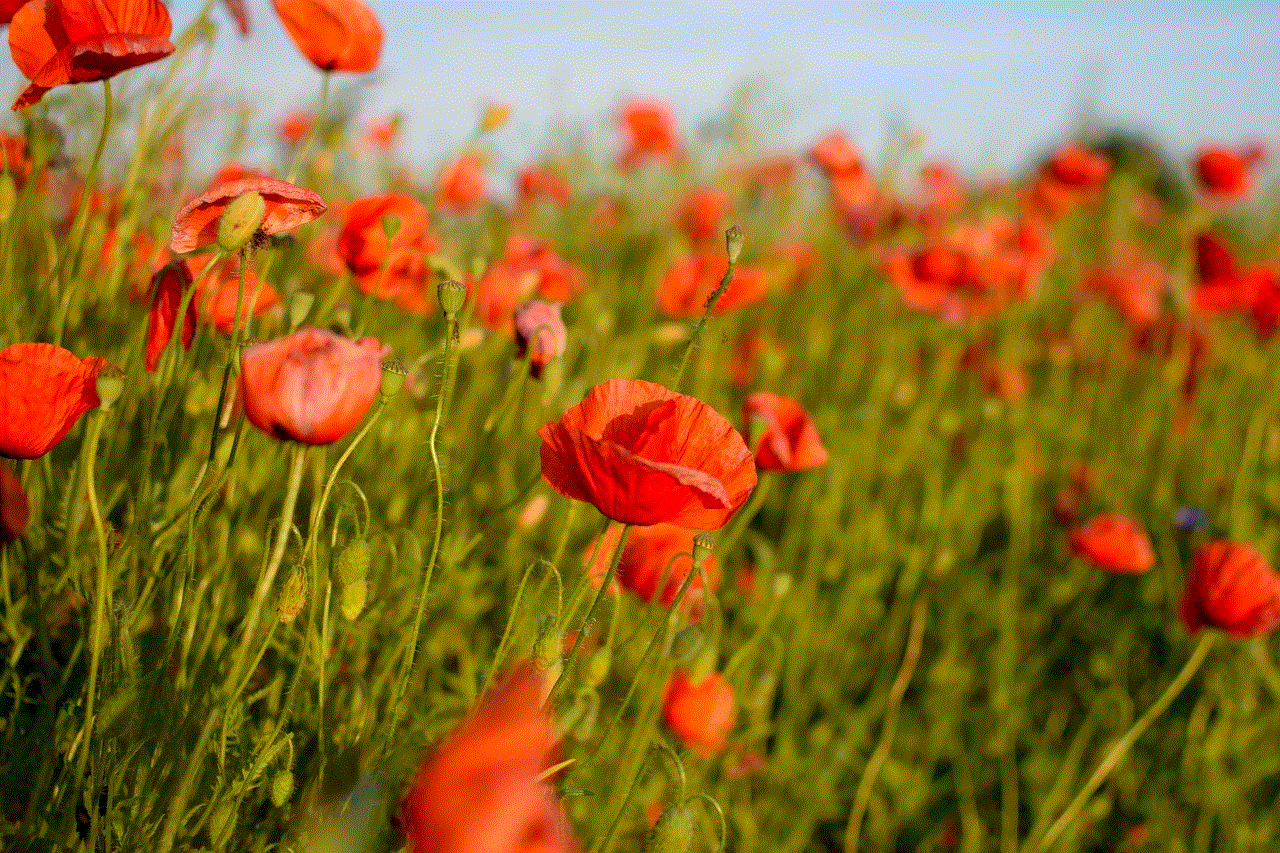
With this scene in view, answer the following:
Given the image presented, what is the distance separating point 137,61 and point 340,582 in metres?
0.52

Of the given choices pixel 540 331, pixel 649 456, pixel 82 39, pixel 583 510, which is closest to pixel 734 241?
pixel 649 456

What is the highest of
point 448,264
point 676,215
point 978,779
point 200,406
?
point 448,264

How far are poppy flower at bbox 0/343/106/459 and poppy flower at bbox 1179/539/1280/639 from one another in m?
1.52

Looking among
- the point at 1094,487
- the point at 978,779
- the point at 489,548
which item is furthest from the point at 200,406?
the point at 1094,487

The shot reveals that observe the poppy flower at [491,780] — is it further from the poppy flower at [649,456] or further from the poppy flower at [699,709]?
the poppy flower at [699,709]

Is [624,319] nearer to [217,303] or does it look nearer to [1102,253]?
[217,303]

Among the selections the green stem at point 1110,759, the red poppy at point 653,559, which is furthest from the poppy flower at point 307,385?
the green stem at point 1110,759

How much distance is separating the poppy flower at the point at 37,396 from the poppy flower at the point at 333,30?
0.55m

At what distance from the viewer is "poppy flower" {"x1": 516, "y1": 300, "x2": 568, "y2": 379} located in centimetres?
118

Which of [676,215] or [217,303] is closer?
[217,303]

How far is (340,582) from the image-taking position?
3.04 feet

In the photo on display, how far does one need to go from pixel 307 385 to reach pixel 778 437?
58 cm

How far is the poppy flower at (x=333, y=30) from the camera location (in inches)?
46.6

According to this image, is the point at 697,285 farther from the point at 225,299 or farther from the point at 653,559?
the point at 225,299
